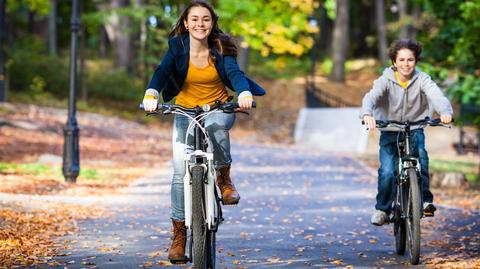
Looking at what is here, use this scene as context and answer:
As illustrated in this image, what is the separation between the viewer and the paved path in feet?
27.1

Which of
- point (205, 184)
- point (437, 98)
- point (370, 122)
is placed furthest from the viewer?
point (437, 98)

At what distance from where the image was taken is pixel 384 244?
31.4 feet

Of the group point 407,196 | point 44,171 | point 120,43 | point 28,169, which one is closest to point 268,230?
point 407,196

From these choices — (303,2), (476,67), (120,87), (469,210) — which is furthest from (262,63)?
→ (469,210)

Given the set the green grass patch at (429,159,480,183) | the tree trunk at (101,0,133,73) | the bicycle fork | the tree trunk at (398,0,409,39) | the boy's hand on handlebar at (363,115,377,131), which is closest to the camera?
the bicycle fork

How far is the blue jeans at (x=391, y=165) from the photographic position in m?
8.59

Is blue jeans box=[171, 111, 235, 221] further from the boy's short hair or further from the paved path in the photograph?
the boy's short hair

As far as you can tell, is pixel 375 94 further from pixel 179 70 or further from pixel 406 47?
pixel 179 70

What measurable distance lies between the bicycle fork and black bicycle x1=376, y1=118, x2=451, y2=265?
Answer: 2.02m

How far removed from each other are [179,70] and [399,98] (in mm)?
2421

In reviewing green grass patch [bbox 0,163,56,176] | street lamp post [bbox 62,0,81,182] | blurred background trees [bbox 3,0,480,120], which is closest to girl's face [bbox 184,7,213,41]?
street lamp post [bbox 62,0,81,182]

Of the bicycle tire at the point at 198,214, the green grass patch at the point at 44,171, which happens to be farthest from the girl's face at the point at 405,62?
the green grass patch at the point at 44,171

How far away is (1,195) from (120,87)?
27304 mm

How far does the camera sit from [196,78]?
22.9 feet
